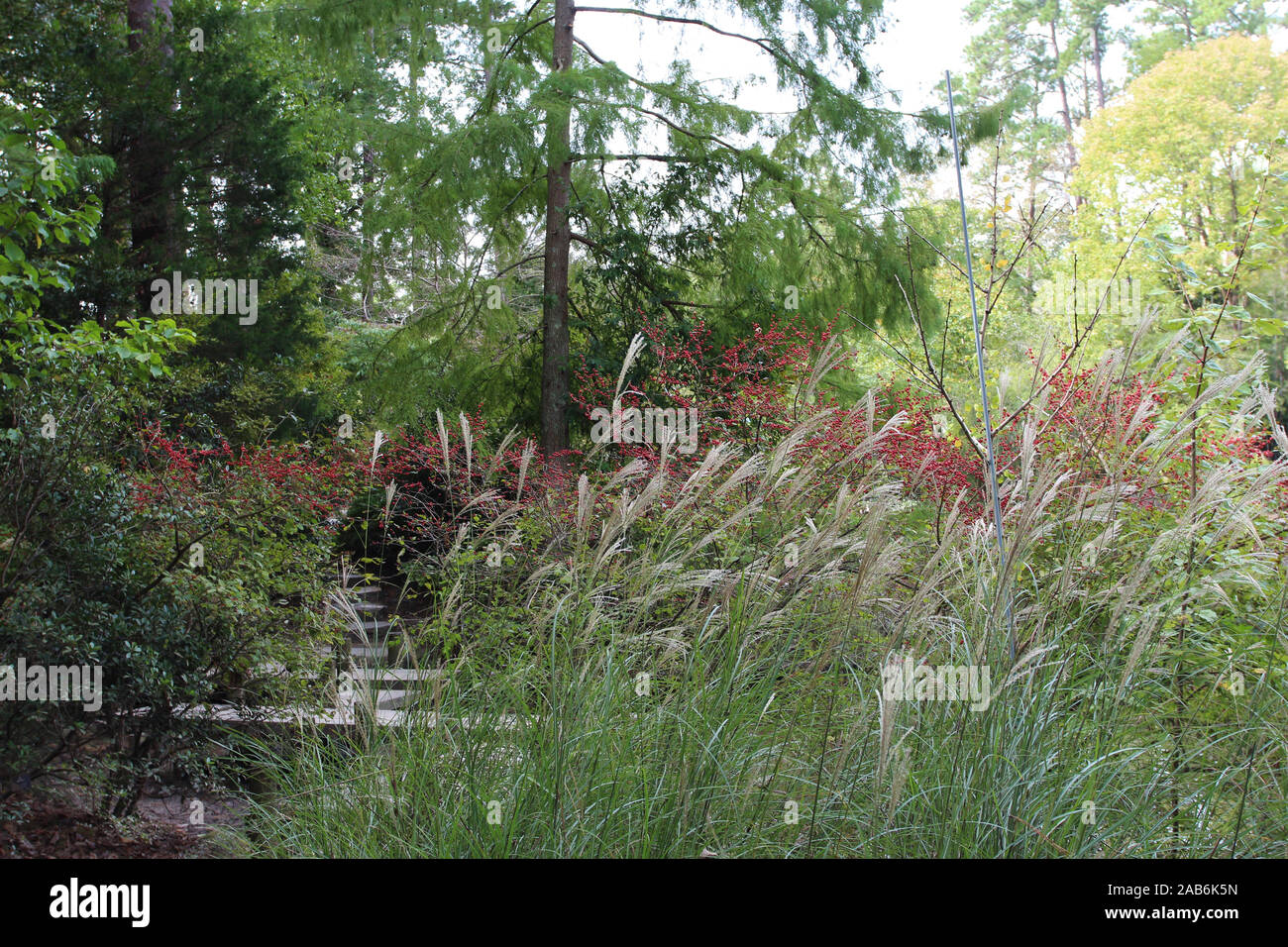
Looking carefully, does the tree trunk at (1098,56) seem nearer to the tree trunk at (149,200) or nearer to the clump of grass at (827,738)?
the tree trunk at (149,200)

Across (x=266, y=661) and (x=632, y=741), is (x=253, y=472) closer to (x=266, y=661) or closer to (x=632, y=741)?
(x=266, y=661)

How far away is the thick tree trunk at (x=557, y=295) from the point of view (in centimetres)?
810

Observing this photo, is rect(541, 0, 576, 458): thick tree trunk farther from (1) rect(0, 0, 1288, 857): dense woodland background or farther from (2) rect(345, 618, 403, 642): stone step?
(2) rect(345, 618, 403, 642): stone step

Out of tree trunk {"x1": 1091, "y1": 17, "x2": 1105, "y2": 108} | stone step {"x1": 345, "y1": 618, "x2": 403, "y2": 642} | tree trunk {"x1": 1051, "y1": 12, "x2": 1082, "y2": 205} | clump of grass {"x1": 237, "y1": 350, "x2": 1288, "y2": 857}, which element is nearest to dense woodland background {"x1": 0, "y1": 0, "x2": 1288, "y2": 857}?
clump of grass {"x1": 237, "y1": 350, "x2": 1288, "y2": 857}

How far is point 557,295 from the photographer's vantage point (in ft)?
27.1

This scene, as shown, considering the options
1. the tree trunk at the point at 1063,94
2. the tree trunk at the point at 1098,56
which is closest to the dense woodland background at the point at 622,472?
the tree trunk at the point at 1063,94

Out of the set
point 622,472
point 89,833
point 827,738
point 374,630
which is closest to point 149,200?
point 374,630

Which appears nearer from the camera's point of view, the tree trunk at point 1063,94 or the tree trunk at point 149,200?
the tree trunk at point 149,200

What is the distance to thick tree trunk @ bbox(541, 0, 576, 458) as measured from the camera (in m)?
8.10

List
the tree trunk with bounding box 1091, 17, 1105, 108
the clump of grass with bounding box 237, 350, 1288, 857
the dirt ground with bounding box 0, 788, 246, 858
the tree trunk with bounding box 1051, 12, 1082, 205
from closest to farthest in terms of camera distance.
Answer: the clump of grass with bounding box 237, 350, 1288, 857 < the dirt ground with bounding box 0, 788, 246, 858 < the tree trunk with bounding box 1091, 17, 1105, 108 < the tree trunk with bounding box 1051, 12, 1082, 205

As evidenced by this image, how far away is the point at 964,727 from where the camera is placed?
2270 mm

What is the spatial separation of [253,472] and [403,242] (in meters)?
3.67

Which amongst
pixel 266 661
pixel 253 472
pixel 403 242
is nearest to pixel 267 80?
pixel 403 242

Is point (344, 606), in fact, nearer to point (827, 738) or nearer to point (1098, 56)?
point (827, 738)
